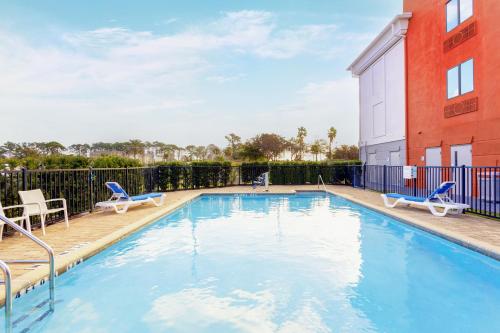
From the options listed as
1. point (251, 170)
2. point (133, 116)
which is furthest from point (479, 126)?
point (133, 116)

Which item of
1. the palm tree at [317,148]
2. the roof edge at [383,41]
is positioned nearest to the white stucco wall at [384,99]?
the roof edge at [383,41]

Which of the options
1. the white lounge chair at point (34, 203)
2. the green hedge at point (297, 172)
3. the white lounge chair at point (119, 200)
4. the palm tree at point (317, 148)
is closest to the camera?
the white lounge chair at point (34, 203)

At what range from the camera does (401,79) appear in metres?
17.4

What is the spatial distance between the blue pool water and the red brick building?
6.54m

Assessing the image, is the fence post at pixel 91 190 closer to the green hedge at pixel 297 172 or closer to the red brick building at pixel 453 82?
the green hedge at pixel 297 172

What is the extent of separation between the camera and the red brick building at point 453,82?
36.8ft

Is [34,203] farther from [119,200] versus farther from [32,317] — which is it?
[119,200]

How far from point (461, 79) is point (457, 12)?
2.69m

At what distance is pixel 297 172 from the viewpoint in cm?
2052

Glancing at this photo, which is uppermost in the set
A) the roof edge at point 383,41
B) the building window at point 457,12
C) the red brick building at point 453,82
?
the roof edge at point 383,41

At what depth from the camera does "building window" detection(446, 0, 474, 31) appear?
40.4 ft

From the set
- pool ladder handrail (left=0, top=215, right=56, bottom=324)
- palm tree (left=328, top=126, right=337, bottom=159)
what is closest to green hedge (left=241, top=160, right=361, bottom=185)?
pool ladder handrail (left=0, top=215, right=56, bottom=324)

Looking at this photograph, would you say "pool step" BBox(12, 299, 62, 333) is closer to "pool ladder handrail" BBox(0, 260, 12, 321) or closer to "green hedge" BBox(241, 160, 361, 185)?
"pool ladder handrail" BBox(0, 260, 12, 321)

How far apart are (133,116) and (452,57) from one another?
29.7 meters
